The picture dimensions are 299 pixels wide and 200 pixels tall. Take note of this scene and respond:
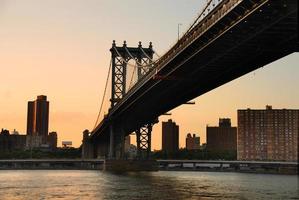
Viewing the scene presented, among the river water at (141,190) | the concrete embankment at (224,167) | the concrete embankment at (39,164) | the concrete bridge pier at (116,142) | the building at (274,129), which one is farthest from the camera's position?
the concrete embankment at (39,164)

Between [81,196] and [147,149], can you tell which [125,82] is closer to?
[147,149]

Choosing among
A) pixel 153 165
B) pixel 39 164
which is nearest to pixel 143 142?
pixel 153 165

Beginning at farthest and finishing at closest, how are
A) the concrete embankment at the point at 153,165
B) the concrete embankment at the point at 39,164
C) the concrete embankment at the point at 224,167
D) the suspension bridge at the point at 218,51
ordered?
1. the concrete embankment at the point at 39,164
2. the concrete embankment at the point at 224,167
3. the concrete embankment at the point at 153,165
4. the suspension bridge at the point at 218,51

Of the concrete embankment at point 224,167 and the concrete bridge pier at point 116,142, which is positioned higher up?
the concrete bridge pier at point 116,142

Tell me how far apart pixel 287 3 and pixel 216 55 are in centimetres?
1650

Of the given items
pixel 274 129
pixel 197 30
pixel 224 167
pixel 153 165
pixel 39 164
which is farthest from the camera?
pixel 39 164

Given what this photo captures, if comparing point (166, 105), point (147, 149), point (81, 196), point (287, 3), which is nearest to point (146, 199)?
point (81, 196)

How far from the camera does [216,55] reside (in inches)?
1992

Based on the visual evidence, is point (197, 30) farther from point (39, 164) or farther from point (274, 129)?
point (39, 164)

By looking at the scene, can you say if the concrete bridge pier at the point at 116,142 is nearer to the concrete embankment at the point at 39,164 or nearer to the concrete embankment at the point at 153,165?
the concrete embankment at the point at 153,165

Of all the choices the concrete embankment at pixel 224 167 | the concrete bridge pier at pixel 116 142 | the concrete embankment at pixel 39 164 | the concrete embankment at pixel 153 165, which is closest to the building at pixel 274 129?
the concrete embankment at pixel 153 165

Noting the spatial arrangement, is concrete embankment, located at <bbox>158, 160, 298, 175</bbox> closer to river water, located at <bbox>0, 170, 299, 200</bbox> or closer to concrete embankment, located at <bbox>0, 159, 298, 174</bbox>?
concrete embankment, located at <bbox>0, 159, 298, 174</bbox>

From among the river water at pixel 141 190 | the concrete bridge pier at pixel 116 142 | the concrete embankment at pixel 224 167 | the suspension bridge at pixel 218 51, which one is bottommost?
the river water at pixel 141 190

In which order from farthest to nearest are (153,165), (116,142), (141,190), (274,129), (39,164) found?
(39,164), (153,165), (116,142), (274,129), (141,190)
